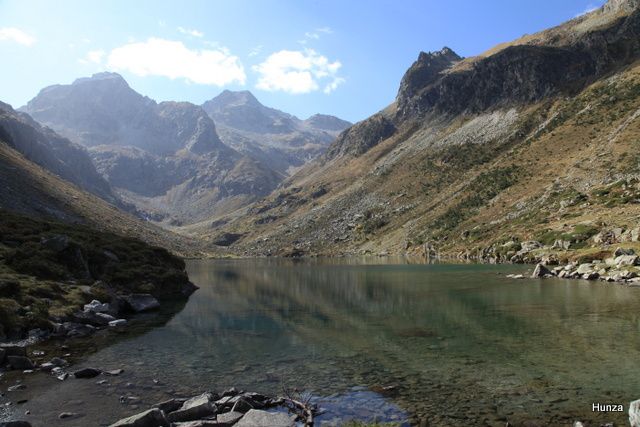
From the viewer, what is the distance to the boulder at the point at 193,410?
53.4 feet

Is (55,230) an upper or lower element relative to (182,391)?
upper

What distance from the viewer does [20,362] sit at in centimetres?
2330

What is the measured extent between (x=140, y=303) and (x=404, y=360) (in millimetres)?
32464

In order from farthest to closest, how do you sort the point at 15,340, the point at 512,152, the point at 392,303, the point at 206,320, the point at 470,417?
the point at 512,152, the point at 392,303, the point at 206,320, the point at 15,340, the point at 470,417

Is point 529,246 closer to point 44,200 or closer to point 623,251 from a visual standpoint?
point 623,251

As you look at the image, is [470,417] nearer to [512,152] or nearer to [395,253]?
[395,253]

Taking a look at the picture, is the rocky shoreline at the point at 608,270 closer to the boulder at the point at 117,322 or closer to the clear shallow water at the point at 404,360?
the clear shallow water at the point at 404,360

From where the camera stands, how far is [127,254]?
59.1 meters

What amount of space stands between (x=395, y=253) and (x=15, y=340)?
151 meters

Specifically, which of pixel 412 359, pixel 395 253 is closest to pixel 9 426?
pixel 412 359

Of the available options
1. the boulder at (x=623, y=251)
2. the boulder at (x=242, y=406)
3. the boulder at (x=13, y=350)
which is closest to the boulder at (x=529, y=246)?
the boulder at (x=623, y=251)

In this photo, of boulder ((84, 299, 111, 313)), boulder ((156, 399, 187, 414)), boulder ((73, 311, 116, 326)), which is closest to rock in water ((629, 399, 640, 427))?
boulder ((156, 399, 187, 414))

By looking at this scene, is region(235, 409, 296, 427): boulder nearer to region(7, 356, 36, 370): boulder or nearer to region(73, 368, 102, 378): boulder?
region(73, 368, 102, 378): boulder

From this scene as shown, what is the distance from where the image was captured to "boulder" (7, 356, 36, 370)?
23.2 m
